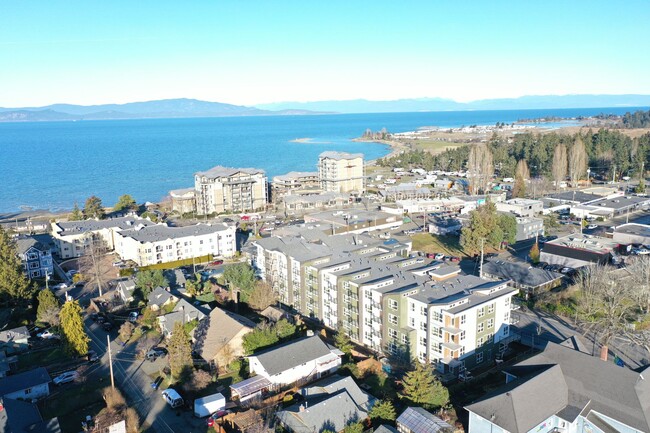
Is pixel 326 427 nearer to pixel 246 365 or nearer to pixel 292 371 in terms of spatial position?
pixel 292 371

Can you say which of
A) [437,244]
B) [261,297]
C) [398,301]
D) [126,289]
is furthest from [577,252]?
[126,289]

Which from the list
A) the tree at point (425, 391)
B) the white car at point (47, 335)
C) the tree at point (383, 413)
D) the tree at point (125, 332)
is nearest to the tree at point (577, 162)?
the tree at point (425, 391)

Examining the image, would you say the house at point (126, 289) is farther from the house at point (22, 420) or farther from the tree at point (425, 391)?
the tree at point (425, 391)

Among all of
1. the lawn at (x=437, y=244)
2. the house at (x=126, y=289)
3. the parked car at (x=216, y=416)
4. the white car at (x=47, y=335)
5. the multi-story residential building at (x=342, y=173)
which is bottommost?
the white car at (x=47, y=335)

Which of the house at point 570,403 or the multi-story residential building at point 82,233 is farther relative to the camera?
the multi-story residential building at point 82,233

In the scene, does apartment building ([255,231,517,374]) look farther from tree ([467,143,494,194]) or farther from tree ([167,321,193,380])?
tree ([467,143,494,194])

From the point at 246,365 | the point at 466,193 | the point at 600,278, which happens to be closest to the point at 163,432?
the point at 246,365

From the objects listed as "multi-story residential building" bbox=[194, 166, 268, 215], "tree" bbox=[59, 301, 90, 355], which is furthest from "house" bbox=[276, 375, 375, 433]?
"multi-story residential building" bbox=[194, 166, 268, 215]

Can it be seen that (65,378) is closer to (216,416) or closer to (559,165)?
(216,416)
